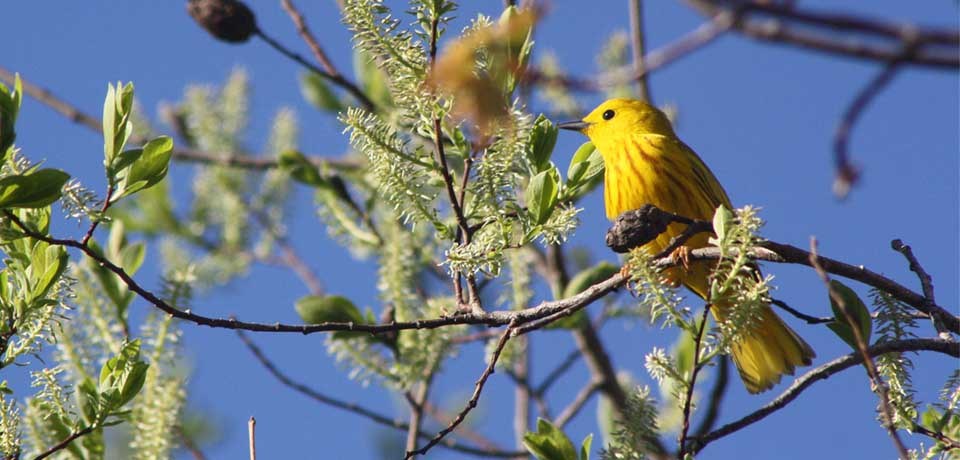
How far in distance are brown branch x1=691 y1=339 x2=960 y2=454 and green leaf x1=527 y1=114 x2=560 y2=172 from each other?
0.71 metres

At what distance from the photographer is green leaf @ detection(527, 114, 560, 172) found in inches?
99.2

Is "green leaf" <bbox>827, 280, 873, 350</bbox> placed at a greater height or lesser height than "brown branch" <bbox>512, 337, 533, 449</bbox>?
lesser

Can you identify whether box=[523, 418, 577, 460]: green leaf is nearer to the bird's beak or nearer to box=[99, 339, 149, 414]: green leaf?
box=[99, 339, 149, 414]: green leaf

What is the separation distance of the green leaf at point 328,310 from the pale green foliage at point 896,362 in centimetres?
162

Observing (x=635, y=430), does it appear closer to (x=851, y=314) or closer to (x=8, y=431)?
(x=851, y=314)

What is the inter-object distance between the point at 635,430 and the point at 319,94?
3.41m

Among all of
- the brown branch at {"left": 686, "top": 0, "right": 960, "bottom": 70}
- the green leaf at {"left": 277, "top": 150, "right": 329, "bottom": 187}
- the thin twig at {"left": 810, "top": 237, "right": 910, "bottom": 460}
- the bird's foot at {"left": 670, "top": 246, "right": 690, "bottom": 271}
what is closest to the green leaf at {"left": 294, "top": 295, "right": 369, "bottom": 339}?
the green leaf at {"left": 277, "top": 150, "right": 329, "bottom": 187}

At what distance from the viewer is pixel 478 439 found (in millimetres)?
4797

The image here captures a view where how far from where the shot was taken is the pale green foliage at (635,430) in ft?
7.92

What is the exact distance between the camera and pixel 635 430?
97.1 inches

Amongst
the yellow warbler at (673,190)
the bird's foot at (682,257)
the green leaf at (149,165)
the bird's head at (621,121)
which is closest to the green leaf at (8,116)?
the green leaf at (149,165)

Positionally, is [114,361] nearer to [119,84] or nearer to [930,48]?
[119,84]

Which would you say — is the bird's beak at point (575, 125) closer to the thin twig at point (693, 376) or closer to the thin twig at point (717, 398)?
the thin twig at point (717, 398)

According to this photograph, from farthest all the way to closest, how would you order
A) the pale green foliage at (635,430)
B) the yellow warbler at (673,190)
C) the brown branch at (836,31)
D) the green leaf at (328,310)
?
1. the yellow warbler at (673,190)
2. the green leaf at (328,310)
3. the pale green foliage at (635,430)
4. the brown branch at (836,31)
